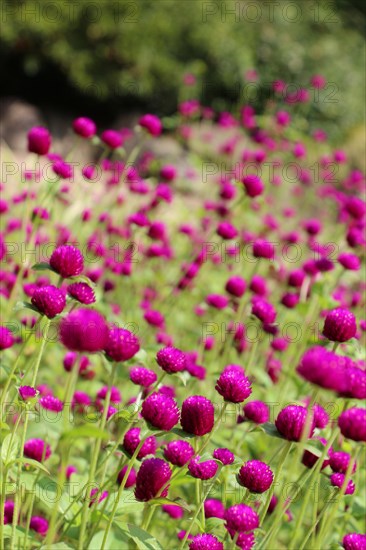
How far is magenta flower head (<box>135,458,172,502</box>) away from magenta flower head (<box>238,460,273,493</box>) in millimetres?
169

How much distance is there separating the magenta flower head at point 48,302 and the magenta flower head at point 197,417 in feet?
1.12

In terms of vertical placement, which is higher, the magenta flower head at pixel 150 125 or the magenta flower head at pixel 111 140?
A: the magenta flower head at pixel 150 125

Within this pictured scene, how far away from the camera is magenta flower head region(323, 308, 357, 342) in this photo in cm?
160

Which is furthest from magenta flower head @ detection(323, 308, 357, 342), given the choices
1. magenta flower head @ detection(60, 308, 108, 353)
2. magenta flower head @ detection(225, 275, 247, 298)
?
magenta flower head @ detection(225, 275, 247, 298)

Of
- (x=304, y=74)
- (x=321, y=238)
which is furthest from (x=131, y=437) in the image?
(x=304, y=74)

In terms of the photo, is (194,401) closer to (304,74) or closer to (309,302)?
(309,302)

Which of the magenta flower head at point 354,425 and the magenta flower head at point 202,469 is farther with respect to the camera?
the magenta flower head at point 202,469

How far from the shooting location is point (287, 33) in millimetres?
13273

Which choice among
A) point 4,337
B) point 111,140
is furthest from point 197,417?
point 111,140

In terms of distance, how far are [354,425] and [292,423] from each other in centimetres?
14

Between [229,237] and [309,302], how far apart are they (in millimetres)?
558

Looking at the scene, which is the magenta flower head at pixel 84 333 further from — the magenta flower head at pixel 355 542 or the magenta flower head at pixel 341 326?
the magenta flower head at pixel 355 542

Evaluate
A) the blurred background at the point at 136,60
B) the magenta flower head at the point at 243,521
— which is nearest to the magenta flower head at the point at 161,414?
the magenta flower head at the point at 243,521

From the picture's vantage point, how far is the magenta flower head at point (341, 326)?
1.60m
